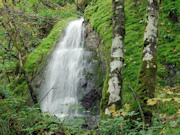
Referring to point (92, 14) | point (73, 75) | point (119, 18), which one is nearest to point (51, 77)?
point (73, 75)

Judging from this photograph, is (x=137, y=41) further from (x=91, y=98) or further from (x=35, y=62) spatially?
(x=35, y=62)

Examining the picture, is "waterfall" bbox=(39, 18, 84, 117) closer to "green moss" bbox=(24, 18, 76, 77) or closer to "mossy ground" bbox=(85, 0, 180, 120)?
"green moss" bbox=(24, 18, 76, 77)

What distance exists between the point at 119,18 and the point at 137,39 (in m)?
2.78

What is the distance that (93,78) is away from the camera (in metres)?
6.32

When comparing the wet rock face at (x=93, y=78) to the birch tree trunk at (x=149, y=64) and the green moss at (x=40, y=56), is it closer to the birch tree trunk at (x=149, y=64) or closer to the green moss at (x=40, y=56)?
the green moss at (x=40, y=56)

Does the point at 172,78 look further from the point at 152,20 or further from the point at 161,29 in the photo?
the point at 152,20

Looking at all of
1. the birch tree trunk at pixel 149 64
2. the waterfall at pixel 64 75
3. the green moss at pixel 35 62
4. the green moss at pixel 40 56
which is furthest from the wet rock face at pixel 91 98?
the green moss at pixel 40 56

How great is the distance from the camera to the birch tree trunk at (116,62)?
2.82 meters

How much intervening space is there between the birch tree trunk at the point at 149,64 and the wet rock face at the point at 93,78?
3.42 metres

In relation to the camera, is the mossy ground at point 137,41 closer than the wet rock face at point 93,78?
Yes

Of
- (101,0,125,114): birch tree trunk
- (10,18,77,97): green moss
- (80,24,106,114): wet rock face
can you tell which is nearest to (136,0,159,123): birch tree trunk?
(101,0,125,114): birch tree trunk

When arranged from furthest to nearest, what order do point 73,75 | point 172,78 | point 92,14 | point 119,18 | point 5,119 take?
point 92,14 < point 73,75 < point 172,78 < point 119,18 < point 5,119

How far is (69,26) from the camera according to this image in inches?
425

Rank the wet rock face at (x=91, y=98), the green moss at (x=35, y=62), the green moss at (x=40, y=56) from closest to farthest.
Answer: the wet rock face at (x=91, y=98), the green moss at (x=35, y=62), the green moss at (x=40, y=56)
